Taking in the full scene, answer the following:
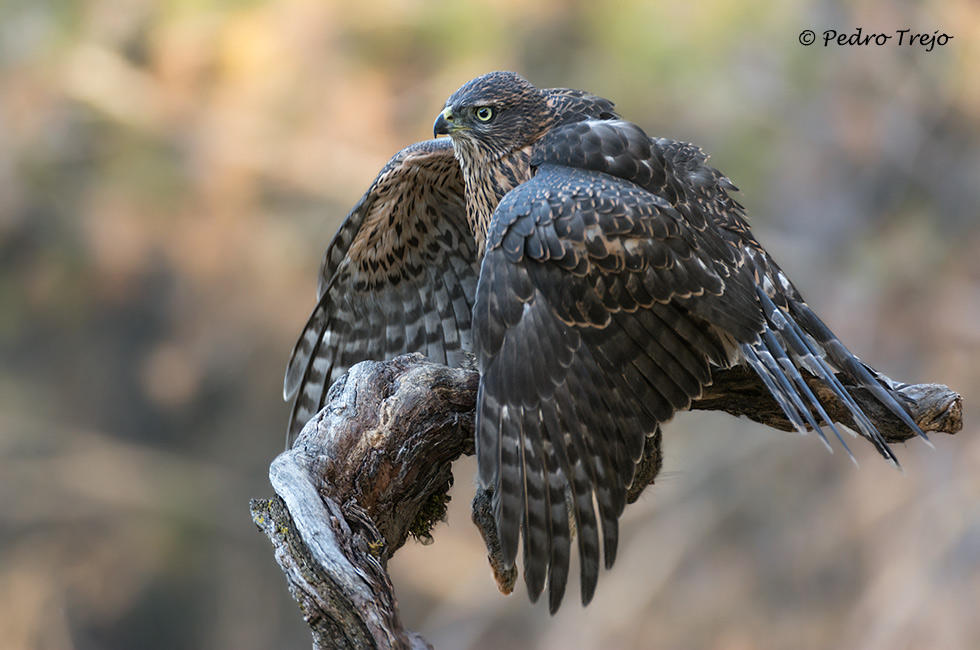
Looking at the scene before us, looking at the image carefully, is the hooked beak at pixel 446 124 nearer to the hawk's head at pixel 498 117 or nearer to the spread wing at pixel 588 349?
the hawk's head at pixel 498 117

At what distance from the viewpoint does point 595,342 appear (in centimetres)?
228

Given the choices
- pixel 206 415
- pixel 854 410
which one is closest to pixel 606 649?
pixel 206 415

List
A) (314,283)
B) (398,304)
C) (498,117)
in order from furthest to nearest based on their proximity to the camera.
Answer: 1. (314,283)
2. (398,304)
3. (498,117)

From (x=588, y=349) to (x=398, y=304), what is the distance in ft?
4.15

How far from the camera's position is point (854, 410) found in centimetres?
248

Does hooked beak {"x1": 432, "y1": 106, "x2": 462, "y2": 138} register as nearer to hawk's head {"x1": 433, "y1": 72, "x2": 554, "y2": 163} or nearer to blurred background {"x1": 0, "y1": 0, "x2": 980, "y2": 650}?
hawk's head {"x1": 433, "y1": 72, "x2": 554, "y2": 163}

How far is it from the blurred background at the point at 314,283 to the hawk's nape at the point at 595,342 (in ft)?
9.13

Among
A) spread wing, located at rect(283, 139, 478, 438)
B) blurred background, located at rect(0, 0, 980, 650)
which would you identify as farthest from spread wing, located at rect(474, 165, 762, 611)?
blurred background, located at rect(0, 0, 980, 650)

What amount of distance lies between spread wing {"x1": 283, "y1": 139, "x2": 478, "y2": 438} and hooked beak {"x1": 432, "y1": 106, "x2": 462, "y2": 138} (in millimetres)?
408

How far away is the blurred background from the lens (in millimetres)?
5078

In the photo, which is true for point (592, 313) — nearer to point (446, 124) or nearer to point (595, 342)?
point (595, 342)

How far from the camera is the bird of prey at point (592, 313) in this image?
2.17 m

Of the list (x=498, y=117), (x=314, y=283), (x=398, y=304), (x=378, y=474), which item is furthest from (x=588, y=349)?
(x=314, y=283)

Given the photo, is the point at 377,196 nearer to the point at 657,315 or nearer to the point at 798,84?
the point at 657,315
